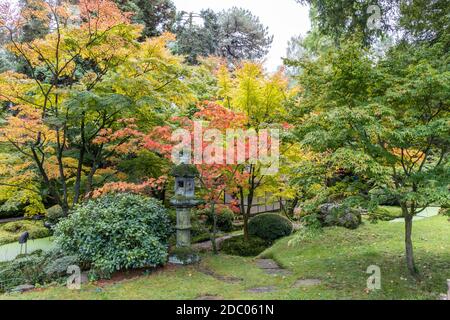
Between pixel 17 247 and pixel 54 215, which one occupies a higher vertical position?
pixel 54 215

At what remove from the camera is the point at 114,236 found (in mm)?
6559

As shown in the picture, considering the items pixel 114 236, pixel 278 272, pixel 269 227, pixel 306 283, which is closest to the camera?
pixel 306 283

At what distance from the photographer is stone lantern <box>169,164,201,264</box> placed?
7.42 metres

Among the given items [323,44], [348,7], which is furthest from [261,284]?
[323,44]

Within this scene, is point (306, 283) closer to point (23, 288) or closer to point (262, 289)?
point (262, 289)

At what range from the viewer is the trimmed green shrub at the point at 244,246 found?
9.13 meters

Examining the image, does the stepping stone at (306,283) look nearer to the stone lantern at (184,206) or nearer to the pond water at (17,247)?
the stone lantern at (184,206)

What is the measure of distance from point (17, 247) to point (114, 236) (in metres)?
5.68

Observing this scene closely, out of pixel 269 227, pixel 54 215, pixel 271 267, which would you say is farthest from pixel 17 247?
pixel 271 267

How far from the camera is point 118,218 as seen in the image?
6.74m

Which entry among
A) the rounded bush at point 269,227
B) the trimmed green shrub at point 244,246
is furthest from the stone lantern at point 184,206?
the rounded bush at point 269,227

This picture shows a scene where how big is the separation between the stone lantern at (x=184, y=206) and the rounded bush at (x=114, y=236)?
1.55ft

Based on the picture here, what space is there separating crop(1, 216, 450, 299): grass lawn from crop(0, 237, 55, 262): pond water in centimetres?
455
